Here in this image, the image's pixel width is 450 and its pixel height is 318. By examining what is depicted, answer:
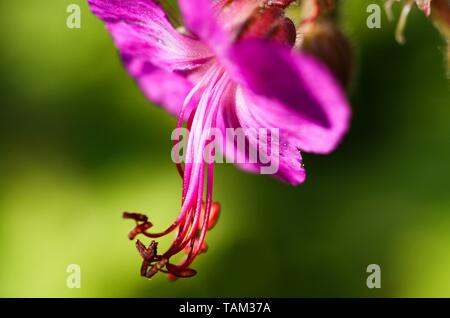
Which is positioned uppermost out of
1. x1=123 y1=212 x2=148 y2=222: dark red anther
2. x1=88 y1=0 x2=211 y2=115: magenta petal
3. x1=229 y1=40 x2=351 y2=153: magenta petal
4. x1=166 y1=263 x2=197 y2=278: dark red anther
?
x1=88 y1=0 x2=211 y2=115: magenta petal

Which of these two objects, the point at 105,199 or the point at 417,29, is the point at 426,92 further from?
the point at 105,199

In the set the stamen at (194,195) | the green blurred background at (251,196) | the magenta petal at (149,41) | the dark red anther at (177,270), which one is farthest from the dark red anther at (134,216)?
the green blurred background at (251,196)

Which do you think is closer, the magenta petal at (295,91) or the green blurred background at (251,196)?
the magenta petal at (295,91)

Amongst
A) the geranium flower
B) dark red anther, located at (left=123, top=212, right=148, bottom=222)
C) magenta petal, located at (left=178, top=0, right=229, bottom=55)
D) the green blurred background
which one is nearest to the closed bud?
the geranium flower

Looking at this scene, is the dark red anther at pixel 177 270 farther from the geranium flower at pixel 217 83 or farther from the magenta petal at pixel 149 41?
the magenta petal at pixel 149 41

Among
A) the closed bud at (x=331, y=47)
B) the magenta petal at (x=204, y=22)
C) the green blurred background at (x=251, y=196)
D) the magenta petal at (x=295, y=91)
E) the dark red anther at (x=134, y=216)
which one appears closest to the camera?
the magenta petal at (x=295, y=91)

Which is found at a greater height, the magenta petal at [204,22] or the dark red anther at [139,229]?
the magenta petal at [204,22]

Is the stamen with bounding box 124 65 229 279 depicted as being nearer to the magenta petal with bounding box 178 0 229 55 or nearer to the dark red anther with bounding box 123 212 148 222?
the dark red anther with bounding box 123 212 148 222
